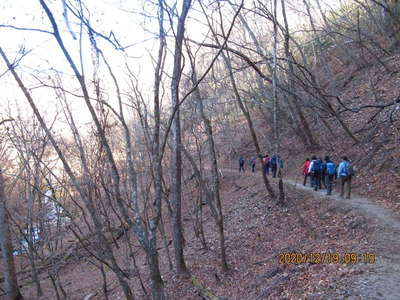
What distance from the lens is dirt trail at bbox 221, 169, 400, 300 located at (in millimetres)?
5410

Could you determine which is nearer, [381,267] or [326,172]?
[381,267]

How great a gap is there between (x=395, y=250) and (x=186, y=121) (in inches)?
411

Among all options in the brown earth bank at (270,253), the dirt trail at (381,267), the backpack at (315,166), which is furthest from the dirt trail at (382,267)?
the backpack at (315,166)

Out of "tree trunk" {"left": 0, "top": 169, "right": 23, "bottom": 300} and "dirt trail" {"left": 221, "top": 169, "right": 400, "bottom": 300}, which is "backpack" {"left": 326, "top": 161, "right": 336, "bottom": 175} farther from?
"tree trunk" {"left": 0, "top": 169, "right": 23, "bottom": 300}

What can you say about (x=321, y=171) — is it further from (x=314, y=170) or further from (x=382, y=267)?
(x=382, y=267)

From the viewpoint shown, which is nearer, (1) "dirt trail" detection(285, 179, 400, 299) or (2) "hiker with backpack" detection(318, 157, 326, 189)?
(1) "dirt trail" detection(285, 179, 400, 299)

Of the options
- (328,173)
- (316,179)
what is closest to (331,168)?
(328,173)

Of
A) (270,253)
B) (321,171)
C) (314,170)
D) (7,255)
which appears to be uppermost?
(314,170)

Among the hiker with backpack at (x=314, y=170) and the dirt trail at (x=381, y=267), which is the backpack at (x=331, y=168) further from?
the dirt trail at (x=381, y=267)

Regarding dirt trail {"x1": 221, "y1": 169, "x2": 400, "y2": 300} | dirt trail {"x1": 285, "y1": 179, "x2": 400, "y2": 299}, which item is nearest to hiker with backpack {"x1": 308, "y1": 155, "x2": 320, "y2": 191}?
dirt trail {"x1": 221, "y1": 169, "x2": 400, "y2": 300}
